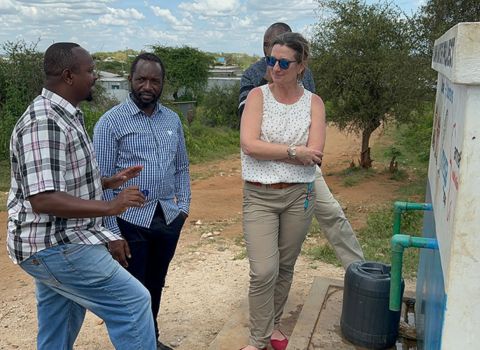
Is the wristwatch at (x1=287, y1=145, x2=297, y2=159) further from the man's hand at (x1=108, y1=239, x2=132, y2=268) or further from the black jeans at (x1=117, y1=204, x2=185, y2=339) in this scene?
the man's hand at (x1=108, y1=239, x2=132, y2=268)

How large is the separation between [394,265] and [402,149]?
13.5 metres

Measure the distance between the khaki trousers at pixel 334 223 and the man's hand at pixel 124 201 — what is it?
154cm

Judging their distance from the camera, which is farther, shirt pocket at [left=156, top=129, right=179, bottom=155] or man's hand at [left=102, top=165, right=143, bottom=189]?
shirt pocket at [left=156, top=129, right=179, bottom=155]

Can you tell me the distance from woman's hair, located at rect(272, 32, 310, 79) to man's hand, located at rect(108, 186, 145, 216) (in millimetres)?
1106

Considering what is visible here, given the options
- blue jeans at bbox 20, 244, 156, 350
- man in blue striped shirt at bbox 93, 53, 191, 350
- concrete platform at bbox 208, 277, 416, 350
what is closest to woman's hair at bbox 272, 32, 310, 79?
man in blue striped shirt at bbox 93, 53, 191, 350

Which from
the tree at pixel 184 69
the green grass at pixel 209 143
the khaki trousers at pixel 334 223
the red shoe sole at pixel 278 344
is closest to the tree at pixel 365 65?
the green grass at pixel 209 143

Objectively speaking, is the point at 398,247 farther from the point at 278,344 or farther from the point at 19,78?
the point at 19,78

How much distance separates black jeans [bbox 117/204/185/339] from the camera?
293 cm

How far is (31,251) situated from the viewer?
7.45 feet

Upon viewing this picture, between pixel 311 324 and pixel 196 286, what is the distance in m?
1.74

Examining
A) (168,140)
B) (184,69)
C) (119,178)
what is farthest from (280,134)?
(184,69)

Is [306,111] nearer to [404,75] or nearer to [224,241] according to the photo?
[224,241]

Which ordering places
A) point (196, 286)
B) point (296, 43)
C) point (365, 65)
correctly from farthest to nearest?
point (365, 65)
point (196, 286)
point (296, 43)

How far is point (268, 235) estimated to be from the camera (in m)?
2.94
